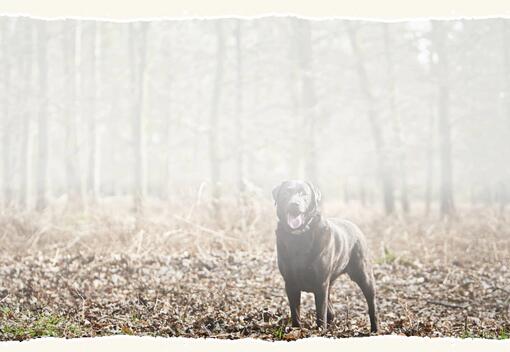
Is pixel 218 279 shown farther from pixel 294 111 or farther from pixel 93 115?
pixel 93 115

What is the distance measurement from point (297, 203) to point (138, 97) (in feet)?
5.14

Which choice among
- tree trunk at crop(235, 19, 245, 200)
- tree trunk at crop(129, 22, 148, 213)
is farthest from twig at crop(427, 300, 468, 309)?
tree trunk at crop(129, 22, 148, 213)

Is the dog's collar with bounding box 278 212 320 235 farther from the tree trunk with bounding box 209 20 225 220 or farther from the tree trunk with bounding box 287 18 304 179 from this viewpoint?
the tree trunk with bounding box 209 20 225 220

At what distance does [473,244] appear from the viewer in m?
4.56

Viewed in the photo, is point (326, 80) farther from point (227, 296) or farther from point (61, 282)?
point (61, 282)

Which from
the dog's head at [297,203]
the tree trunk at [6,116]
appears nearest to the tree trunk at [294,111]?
the dog's head at [297,203]

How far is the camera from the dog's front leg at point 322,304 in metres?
3.92

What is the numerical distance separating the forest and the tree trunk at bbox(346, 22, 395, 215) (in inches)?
0.6

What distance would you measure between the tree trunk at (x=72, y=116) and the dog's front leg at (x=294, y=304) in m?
1.76

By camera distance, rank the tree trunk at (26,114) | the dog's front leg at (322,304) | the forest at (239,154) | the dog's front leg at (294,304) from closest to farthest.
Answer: the dog's front leg at (322,304) → the dog's front leg at (294,304) → the forest at (239,154) → the tree trunk at (26,114)

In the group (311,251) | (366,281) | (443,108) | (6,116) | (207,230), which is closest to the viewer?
(311,251)

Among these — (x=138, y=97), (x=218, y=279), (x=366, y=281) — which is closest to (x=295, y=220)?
(x=366, y=281)

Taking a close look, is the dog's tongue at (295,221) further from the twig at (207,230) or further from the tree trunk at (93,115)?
the tree trunk at (93,115)

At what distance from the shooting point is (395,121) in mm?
4629
